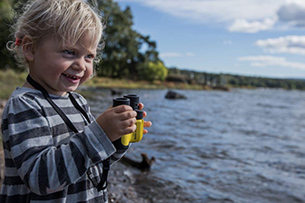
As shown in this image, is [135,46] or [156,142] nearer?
[156,142]

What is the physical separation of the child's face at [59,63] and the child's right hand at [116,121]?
36 cm

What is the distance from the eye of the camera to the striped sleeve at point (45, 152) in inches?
50.2

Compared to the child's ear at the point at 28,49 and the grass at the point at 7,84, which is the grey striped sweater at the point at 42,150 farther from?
the grass at the point at 7,84

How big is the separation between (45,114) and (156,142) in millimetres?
8846

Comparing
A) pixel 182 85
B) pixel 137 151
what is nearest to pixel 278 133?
pixel 137 151

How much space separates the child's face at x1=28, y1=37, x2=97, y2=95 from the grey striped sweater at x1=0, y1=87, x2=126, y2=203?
4.2 inches

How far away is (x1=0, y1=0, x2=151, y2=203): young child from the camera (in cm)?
129

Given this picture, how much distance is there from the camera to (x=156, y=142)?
1014cm

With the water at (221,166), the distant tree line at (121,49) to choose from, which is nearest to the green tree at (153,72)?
the distant tree line at (121,49)

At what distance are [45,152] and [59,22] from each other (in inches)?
27.4

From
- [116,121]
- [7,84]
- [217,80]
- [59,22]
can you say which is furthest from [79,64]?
[217,80]

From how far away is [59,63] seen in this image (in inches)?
57.3

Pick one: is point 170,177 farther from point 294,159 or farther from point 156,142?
point 294,159

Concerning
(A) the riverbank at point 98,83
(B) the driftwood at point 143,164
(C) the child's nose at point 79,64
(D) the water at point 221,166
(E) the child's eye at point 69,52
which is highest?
(E) the child's eye at point 69,52
